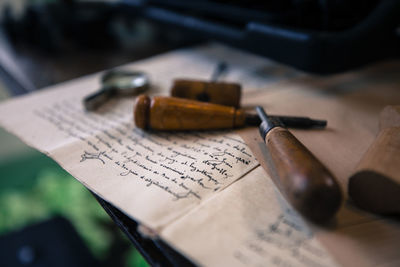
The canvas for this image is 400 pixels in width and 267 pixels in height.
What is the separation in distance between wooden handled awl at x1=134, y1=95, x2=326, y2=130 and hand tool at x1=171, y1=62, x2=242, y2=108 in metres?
0.06

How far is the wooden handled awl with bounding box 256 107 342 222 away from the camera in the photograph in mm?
248

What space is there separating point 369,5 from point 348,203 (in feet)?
1.35

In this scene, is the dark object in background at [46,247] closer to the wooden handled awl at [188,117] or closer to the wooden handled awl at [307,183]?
the wooden handled awl at [188,117]

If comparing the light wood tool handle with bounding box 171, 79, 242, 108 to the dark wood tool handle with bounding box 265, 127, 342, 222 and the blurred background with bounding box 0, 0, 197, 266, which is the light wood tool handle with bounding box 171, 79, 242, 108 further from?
the blurred background with bounding box 0, 0, 197, 266

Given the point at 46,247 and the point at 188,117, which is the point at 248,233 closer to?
the point at 188,117

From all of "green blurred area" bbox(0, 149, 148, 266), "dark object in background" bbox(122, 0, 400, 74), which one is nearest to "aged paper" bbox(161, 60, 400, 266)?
"dark object in background" bbox(122, 0, 400, 74)

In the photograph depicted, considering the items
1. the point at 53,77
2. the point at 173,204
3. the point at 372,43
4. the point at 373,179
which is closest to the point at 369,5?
the point at 372,43

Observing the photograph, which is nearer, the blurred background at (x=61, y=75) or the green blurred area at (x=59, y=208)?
the blurred background at (x=61, y=75)

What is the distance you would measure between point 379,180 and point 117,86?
1.71 feet

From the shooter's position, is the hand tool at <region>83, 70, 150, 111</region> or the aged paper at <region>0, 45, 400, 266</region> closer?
the aged paper at <region>0, 45, 400, 266</region>

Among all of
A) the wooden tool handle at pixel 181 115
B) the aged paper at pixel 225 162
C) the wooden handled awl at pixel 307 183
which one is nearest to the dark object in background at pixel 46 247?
the aged paper at pixel 225 162

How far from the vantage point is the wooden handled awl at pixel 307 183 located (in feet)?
0.81

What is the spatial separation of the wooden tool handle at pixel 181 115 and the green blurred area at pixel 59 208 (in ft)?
2.24

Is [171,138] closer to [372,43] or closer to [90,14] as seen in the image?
[372,43]
